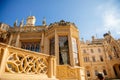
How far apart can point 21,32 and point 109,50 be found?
1266 inches

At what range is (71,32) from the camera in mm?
11492

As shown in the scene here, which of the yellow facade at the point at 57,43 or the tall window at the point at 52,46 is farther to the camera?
the tall window at the point at 52,46

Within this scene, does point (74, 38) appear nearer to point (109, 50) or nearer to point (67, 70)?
point (67, 70)

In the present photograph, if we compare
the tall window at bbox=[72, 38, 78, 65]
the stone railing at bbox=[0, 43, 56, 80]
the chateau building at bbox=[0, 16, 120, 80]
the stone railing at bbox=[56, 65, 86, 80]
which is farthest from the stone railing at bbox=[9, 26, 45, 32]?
the stone railing at bbox=[0, 43, 56, 80]

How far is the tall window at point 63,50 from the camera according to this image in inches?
404

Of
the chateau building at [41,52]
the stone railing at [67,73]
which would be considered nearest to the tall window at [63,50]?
the chateau building at [41,52]

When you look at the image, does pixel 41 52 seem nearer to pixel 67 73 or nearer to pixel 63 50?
pixel 63 50

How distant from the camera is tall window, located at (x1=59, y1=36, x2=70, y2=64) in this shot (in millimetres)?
10273

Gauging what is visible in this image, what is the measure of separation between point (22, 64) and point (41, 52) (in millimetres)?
7529

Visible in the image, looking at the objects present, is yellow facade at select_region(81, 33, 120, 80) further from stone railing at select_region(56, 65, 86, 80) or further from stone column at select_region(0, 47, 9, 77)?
stone column at select_region(0, 47, 9, 77)

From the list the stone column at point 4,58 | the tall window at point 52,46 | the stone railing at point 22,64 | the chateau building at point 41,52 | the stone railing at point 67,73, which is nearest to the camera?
the stone column at point 4,58

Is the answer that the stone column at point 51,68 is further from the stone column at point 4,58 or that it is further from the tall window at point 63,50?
the tall window at point 63,50

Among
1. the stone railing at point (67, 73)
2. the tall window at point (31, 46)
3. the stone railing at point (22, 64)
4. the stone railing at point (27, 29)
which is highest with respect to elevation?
the stone railing at point (27, 29)

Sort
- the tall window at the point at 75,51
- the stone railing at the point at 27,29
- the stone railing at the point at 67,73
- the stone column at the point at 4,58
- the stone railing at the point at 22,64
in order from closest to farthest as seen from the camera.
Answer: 1. the stone column at the point at 4,58
2. the stone railing at the point at 22,64
3. the stone railing at the point at 67,73
4. the tall window at the point at 75,51
5. the stone railing at the point at 27,29
